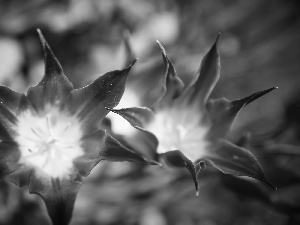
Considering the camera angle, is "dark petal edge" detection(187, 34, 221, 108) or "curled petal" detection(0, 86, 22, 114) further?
"dark petal edge" detection(187, 34, 221, 108)

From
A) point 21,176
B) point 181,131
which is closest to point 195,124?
point 181,131

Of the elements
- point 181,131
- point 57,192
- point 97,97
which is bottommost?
point 181,131

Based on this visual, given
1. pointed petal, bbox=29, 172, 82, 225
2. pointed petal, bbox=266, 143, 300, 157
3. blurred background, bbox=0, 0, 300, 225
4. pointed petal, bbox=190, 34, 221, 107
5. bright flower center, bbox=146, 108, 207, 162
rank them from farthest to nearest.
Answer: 1. blurred background, bbox=0, 0, 300, 225
2. pointed petal, bbox=266, 143, 300, 157
3. bright flower center, bbox=146, 108, 207, 162
4. pointed petal, bbox=190, 34, 221, 107
5. pointed petal, bbox=29, 172, 82, 225

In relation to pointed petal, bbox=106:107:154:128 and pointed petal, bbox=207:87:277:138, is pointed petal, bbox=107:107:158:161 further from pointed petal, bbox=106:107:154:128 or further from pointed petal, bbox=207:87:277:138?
pointed petal, bbox=207:87:277:138

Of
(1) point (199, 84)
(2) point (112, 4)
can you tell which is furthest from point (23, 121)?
(2) point (112, 4)

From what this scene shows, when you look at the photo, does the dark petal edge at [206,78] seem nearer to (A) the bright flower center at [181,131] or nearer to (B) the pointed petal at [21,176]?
(A) the bright flower center at [181,131]

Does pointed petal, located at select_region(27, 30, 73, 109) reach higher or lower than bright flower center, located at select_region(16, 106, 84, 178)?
higher

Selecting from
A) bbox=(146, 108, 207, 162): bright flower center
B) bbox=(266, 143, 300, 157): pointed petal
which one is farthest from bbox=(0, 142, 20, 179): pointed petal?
bbox=(266, 143, 300, 157): pointed petal

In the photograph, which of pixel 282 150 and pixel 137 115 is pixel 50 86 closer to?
pixel 137 115
